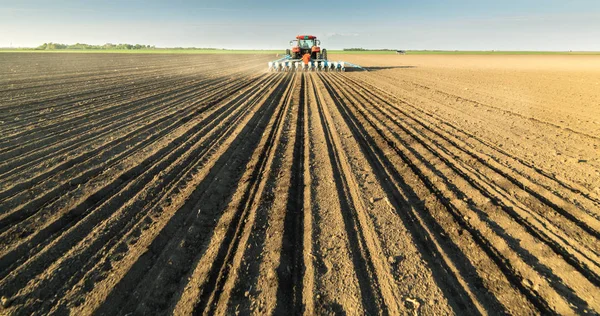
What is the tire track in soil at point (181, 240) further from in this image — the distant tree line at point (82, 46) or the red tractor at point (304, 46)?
the distant tree line at point (82, 46)

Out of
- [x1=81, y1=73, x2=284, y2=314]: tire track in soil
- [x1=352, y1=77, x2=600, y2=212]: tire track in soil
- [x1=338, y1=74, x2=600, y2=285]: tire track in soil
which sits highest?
[x1=352, y1=77, x2=600, y2=212]: tire track in soil

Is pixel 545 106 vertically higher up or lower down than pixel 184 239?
higher up

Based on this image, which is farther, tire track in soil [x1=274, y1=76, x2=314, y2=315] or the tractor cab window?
the tractor cab window

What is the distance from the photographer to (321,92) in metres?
12.8

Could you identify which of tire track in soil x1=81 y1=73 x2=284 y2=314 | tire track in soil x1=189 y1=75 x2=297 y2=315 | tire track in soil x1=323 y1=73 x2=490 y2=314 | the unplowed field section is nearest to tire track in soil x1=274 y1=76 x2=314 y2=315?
the unplowed field section

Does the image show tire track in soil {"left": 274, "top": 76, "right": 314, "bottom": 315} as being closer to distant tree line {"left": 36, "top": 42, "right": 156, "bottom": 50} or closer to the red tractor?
the red tractor

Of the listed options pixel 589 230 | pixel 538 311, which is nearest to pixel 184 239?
Result: pixel 538 311

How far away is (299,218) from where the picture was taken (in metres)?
3.58

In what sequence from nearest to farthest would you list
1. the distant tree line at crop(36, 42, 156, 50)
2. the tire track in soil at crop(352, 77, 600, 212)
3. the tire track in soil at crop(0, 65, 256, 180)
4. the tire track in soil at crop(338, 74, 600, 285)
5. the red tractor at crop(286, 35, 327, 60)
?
the tire track in soil at crop(338, 74, 600, 285) → the tire track in soil at crop(352, 77, 600, 212) → the tire track in soil at crop(0, 65, 256, 180) → the red tractor at crop(286, 35, 327, 60) → the distant tree line at crop(36, 42, 156, 50)

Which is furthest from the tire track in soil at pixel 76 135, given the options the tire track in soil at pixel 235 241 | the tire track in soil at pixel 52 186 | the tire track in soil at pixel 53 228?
the tire track in soil at pixel 235 241

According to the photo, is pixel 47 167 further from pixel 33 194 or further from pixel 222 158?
pixel 222 158

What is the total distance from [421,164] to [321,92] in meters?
8.34

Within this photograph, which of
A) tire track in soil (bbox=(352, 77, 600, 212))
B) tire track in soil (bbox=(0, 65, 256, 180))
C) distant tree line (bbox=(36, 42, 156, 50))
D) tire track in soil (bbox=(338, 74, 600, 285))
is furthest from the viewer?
distant tree line (bbox=(36, 42, 156, 50))

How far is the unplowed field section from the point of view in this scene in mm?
2469
